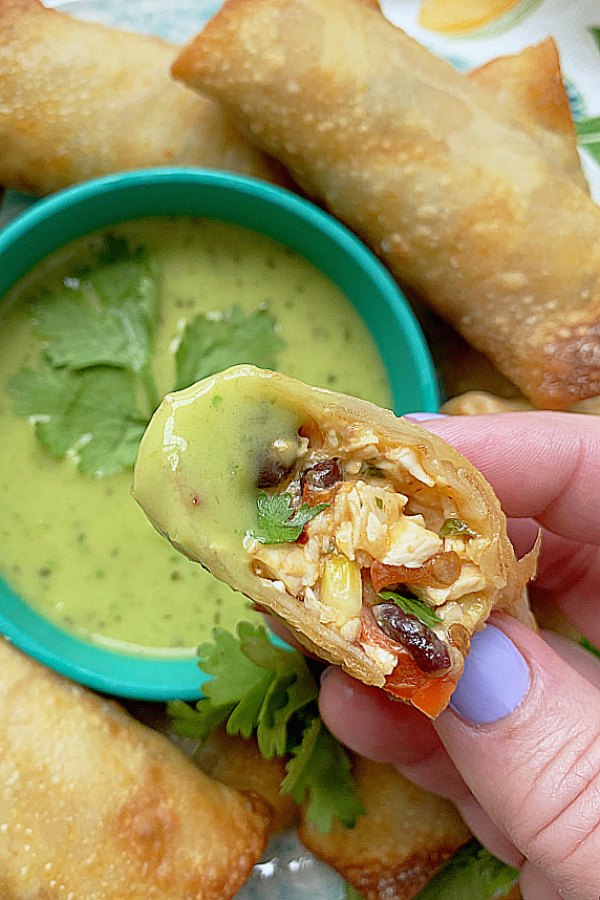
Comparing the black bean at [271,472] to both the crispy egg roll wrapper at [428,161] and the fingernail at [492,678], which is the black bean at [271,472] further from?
the crispy egg roll wrapper at [428,161]

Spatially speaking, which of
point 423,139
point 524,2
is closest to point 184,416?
point 423,139

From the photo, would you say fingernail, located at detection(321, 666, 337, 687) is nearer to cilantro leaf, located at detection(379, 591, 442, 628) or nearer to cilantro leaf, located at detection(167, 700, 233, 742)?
cilantro leaf, located at detection(167, 700, 233, 742)

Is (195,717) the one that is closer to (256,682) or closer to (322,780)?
(256,682)

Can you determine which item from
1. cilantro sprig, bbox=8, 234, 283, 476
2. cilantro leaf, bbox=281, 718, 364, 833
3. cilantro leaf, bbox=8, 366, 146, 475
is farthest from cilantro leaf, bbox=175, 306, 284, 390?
cilantro leaf, bbox=281, 718, 364, 833

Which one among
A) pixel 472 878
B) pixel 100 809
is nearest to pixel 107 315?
pixel 100 809

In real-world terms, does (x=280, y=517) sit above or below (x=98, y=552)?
above

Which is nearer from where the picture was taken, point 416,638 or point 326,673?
point 416,638

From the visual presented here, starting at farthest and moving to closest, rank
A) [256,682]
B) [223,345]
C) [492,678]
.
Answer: [223,345] → [256,682] → [492,678]
